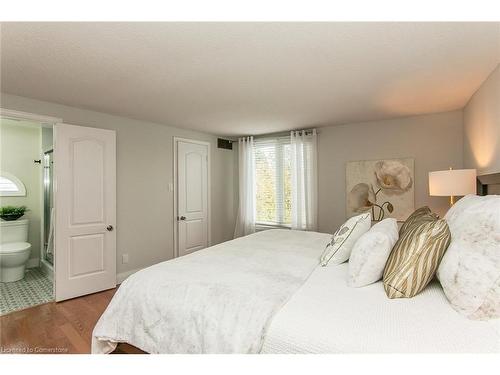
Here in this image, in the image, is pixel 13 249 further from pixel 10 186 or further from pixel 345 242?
pixel 345 242

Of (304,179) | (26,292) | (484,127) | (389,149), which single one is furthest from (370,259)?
(26,292)

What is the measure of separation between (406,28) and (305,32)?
0.60 meters

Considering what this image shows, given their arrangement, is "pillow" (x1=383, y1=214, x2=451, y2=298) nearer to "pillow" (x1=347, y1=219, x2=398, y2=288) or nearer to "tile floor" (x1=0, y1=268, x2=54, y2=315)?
"pillow" (x1=347, y1=219, x2=398, y2=288)

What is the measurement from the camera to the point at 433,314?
3.72ft

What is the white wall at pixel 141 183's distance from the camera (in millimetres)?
3625

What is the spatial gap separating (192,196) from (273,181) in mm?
1459

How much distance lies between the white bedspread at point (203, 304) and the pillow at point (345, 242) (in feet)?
0.40

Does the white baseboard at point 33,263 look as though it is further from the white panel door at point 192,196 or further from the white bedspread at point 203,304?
the white bedspread at point 203,304

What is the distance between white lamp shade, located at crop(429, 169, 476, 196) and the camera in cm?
256

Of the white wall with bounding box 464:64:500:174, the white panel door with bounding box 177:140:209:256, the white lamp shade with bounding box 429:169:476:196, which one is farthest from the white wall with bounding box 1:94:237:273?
the white wall with bounding box 464:64:500:174

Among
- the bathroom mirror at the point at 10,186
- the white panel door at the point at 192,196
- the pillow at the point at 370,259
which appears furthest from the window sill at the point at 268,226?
the bathroom mirror at the point at 10,186

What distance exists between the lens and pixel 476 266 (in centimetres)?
113
